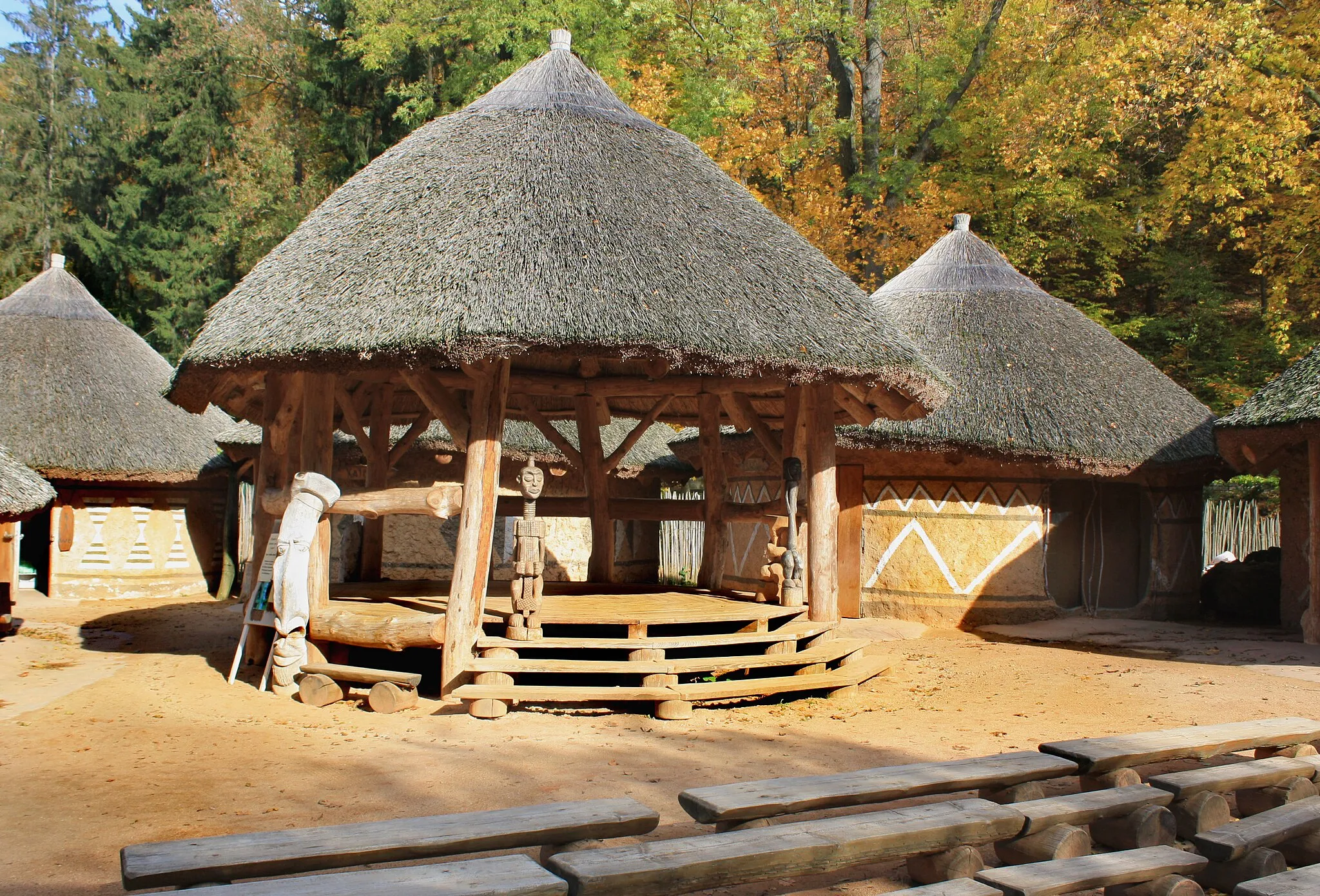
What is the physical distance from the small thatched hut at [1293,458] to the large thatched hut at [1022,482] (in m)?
1.20

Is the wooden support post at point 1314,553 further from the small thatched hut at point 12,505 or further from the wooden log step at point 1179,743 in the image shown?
the small thatched hut at point 12,505

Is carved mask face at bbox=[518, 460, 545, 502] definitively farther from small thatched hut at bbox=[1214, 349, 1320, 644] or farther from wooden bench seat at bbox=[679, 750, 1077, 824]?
small thatched hut at bbox=[1214, 349, 1320, 644]

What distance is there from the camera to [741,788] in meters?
4.44

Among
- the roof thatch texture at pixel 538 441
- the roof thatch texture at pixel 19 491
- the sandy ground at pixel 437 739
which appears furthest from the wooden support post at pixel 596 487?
the roof thatch texture at pixel 19 491

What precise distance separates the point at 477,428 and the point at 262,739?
9.06ft

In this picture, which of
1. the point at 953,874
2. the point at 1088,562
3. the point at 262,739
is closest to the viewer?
the point at 953,874

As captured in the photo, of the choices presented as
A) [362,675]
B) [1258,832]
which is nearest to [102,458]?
[362,675]

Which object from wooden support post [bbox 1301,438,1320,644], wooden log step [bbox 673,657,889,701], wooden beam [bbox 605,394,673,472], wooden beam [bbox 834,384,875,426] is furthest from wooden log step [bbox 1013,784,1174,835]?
wooden support post [bbox 1301,438,1320,644]

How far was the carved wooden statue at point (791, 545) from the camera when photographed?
10164 mm

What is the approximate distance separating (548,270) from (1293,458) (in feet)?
34.0

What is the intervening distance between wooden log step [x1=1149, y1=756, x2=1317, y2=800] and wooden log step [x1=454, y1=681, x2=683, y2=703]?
3935 mm

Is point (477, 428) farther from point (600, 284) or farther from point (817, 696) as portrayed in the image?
point (817, 696)

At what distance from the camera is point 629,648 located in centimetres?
856

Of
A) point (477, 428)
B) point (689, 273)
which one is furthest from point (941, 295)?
point (477, 428)
